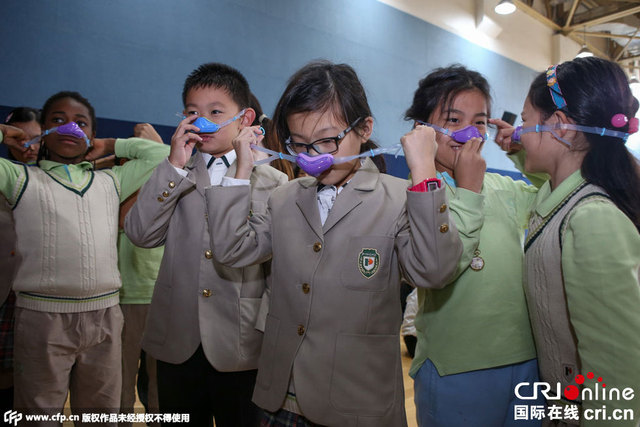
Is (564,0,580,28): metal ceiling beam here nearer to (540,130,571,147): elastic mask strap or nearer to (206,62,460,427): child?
(540,130,571,147): elastic mask strap

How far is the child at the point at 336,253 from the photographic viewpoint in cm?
105

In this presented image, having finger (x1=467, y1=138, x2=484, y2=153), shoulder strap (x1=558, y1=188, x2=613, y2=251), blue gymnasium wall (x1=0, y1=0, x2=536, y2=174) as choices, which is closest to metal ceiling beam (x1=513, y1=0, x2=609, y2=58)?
blue gymnasium wall (x1=0, y1=0, x2=536, y2=174)

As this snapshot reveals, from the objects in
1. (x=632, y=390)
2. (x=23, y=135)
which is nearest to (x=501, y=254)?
(x=632, y=390)

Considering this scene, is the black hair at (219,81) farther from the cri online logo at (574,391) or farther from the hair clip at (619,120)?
the cri online logo at (574,391)

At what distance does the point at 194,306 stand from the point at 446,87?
1184mm

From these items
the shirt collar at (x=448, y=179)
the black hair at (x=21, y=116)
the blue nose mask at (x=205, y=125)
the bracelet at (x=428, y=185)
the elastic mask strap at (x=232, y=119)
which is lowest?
the bracelet at (x=428, y=185)

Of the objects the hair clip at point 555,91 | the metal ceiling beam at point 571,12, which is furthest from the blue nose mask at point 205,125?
the metal ceiling beam at point 571,12

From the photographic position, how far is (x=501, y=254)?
128 centimetres

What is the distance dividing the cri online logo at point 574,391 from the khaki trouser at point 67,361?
1.74 meters

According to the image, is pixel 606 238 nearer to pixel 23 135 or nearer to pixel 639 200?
pixel 639 200

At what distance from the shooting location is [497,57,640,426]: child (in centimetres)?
94

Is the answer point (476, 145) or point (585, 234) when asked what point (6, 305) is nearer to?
point (476, 145)

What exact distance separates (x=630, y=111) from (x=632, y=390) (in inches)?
29.6

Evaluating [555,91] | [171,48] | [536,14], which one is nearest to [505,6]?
[536,14]
